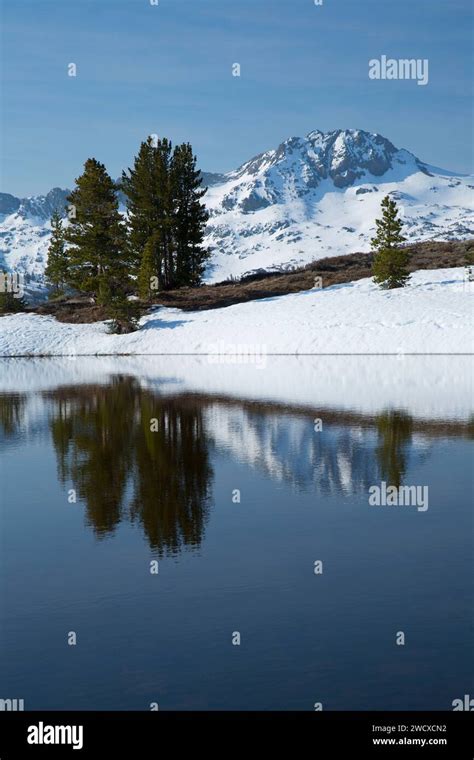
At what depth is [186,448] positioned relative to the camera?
1731 centimetres

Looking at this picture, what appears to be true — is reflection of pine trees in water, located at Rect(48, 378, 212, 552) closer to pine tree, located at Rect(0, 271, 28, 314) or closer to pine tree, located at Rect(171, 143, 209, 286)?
pine tree, located at Rect(171, 143, 209, 286)

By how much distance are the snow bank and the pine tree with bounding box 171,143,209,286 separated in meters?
9.64

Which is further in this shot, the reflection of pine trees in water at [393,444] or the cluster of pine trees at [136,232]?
the cluster of pine trees at [136,232]

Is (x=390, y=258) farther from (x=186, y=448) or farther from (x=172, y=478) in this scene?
(x=172, y=478)

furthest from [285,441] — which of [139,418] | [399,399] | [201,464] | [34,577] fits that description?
Result: [34,577]

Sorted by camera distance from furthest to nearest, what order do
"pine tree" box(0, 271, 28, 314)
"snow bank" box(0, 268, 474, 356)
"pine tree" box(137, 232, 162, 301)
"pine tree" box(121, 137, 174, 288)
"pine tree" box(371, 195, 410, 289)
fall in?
"pine tree" box(0, 271, 28, 314) < "pine tree" box(121, 137, 174, 288) < "pine tree" box(137, 232, 162, 301) < "pine tree" box(371, 195, 410, 289) < "snow bank" box(0, 268, 474, 356)

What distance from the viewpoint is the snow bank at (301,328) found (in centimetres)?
4491

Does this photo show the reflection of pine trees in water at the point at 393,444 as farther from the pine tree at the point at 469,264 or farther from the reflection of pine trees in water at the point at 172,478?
the pine tree at the point at 469,264

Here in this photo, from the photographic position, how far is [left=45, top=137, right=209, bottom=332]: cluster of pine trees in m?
57.5

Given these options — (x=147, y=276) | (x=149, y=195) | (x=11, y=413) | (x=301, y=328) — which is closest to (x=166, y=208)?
(x=149, y=195)

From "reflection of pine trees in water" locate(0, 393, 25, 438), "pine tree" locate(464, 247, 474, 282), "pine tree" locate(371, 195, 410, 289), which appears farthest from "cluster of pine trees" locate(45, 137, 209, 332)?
"reflection of pine trees in water" locate(0, 393, 25, 438)

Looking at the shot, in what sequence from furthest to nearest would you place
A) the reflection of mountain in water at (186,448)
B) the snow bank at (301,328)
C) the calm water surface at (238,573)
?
the snow bank at (301,328), the reflection of mountain in water at (186,448), the calm water surface at (238,573)

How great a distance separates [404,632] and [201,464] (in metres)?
8.39

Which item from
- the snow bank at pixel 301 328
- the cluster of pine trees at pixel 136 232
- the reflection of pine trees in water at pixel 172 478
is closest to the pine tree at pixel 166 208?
the cluster of pine trees at pixel 136 232
